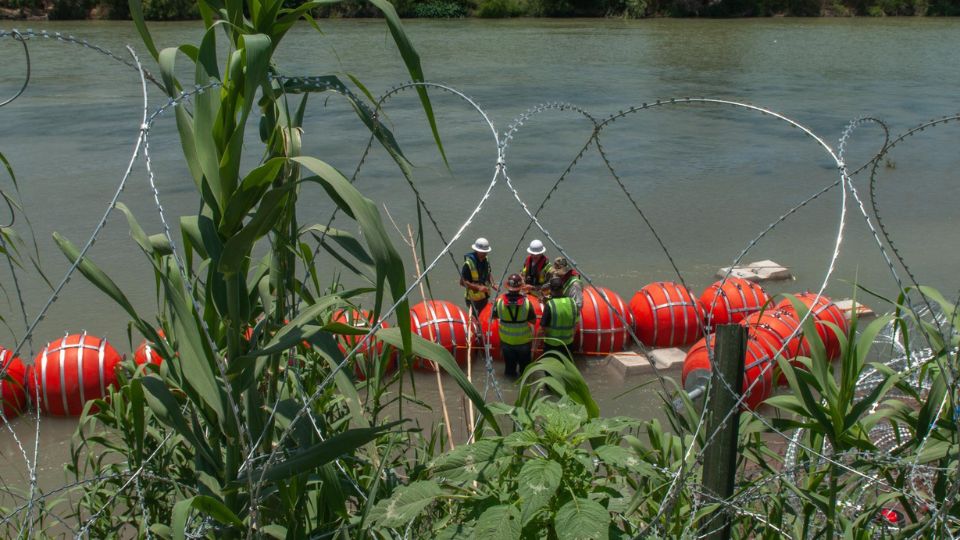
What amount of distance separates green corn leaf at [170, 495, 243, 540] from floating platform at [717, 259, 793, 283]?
8332 mm

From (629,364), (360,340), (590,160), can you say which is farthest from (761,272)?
(360,340)

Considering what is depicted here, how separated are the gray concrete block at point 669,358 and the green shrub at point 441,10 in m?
37.7

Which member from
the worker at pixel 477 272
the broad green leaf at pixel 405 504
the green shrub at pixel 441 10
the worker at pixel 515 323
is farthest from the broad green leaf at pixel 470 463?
the green shrub at pixel 441 10

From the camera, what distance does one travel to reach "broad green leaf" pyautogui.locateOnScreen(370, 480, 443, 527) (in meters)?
2.42

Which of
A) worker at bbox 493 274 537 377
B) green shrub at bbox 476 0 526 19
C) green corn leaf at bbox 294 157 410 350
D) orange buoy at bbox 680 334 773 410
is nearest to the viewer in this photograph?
green corn leaf at bbox 294 157 410 350

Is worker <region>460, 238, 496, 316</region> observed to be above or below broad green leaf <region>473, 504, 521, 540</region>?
below

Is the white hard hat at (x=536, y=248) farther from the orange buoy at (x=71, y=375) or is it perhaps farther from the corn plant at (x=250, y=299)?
the corn plant at (x=250, y=299)

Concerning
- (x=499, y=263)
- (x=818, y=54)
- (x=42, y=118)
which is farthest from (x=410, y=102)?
(x=818, y=54)

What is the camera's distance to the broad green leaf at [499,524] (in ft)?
7.55

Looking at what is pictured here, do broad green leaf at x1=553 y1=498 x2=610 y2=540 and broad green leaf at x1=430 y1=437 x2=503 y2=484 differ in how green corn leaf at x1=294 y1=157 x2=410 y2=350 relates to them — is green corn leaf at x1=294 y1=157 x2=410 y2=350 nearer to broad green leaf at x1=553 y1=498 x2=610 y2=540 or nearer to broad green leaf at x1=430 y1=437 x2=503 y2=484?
broad green leaf at x1=430 y1=437 x2=503 y2=484

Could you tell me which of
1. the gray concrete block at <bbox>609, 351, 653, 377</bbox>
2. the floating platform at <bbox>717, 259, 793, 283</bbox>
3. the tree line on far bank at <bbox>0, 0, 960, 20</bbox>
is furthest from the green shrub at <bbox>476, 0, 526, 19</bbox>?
the gray concrete block at <bbox>609, 351, 653, 377</bbox>

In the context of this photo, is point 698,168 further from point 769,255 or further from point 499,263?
point 499,263

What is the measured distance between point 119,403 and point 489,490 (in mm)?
1659

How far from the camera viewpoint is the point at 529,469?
2396 mm
